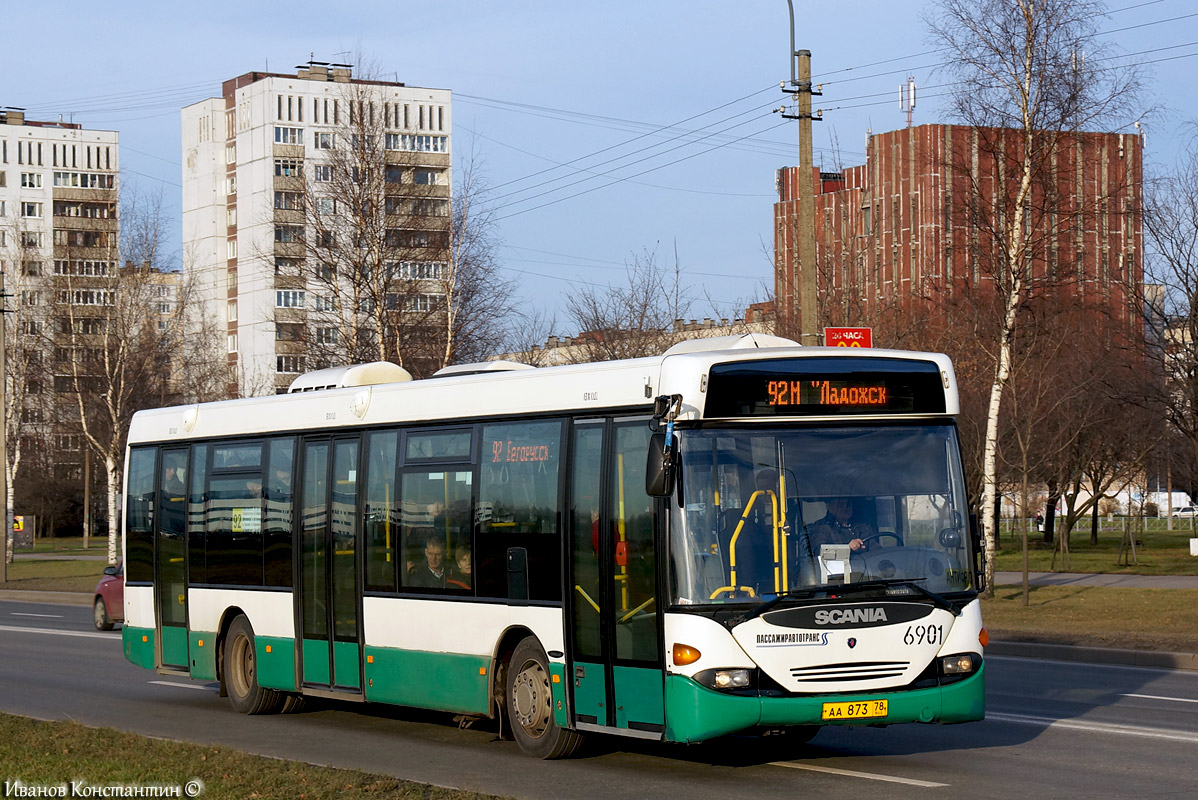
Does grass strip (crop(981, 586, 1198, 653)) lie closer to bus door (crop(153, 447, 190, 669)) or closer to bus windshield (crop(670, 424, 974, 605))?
bus windshield (crop(670, 424, 974, 605))

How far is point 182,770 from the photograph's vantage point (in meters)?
10.3

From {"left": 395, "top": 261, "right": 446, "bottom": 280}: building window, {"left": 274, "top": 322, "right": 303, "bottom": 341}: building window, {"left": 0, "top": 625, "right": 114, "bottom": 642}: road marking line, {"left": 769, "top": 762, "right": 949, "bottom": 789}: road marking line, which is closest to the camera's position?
{"left": 769, "top": 762, "right": 949, "bottom": 789}: road marking line

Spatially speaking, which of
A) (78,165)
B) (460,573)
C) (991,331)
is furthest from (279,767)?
(78,165)

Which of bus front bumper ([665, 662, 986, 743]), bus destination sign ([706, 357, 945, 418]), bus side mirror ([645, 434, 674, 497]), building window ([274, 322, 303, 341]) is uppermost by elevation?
building window ([274, 322, 303, 341])

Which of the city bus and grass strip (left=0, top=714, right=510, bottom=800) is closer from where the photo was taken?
grass strip (left=0, top=714, right=510, bottom=800)

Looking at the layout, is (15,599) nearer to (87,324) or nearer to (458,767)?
(87,324)

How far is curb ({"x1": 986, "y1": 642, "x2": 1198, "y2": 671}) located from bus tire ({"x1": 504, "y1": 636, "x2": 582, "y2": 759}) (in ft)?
33.0

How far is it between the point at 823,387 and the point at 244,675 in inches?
299

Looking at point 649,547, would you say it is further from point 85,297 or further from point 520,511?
point 85,297

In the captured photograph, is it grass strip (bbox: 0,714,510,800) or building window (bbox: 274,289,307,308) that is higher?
building window (bbox: 274,289,307,308)

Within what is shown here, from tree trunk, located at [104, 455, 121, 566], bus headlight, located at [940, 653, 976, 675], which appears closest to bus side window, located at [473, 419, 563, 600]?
bus headlight, located at [940, 653, 976, 675]

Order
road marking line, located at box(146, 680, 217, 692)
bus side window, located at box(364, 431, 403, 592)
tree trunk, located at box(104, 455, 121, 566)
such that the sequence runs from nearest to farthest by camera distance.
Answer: bus side window, located at box(364, 431, 403, 592), road marking line, located at box(146, 680, 217, 692), tree trunk, located at box(104, 455, 121, 566)

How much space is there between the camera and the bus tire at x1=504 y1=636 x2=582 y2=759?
11484mm

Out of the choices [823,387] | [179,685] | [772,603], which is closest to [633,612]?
[772,603]
